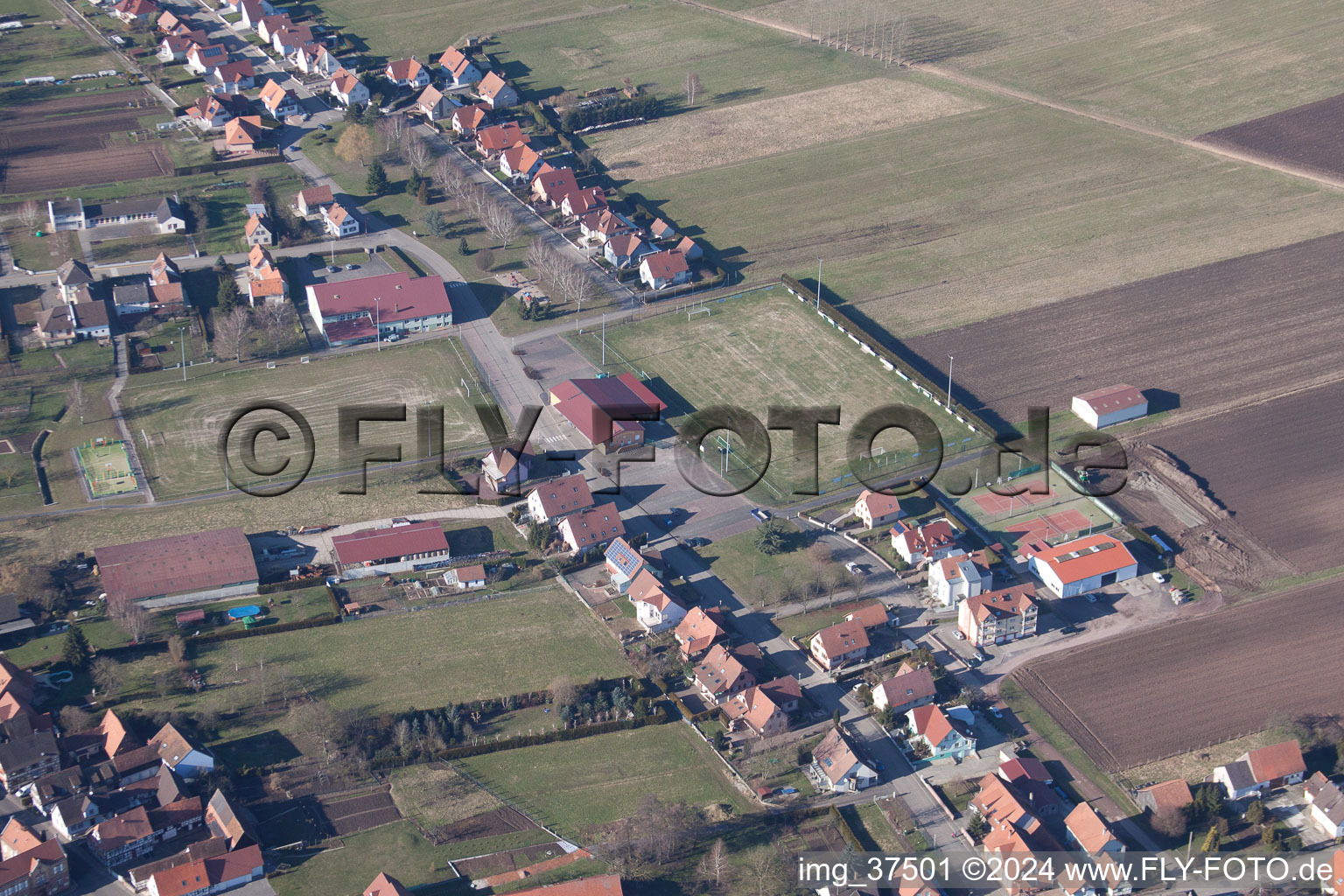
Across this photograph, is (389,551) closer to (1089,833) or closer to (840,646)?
(840,646)

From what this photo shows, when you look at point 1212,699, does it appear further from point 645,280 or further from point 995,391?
point 645,280

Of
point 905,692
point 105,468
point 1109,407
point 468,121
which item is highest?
point 468,121

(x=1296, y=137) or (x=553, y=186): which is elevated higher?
(x=1296, y=137)

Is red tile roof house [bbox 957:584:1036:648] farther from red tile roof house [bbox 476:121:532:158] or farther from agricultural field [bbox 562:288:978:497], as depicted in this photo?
red tile roof house [bbox 476:121:532:158]

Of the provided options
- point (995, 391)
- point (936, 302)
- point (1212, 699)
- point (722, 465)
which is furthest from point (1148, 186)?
point (1212, 699)

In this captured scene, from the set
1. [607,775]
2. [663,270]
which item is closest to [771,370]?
[663,270]

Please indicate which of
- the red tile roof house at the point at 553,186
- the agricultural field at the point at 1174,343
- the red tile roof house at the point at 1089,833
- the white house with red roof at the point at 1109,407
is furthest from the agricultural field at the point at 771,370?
the red tile roof house at the point at 1089,833

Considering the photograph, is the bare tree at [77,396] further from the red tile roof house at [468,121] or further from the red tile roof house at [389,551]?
the red tile roof house at [468,121]
